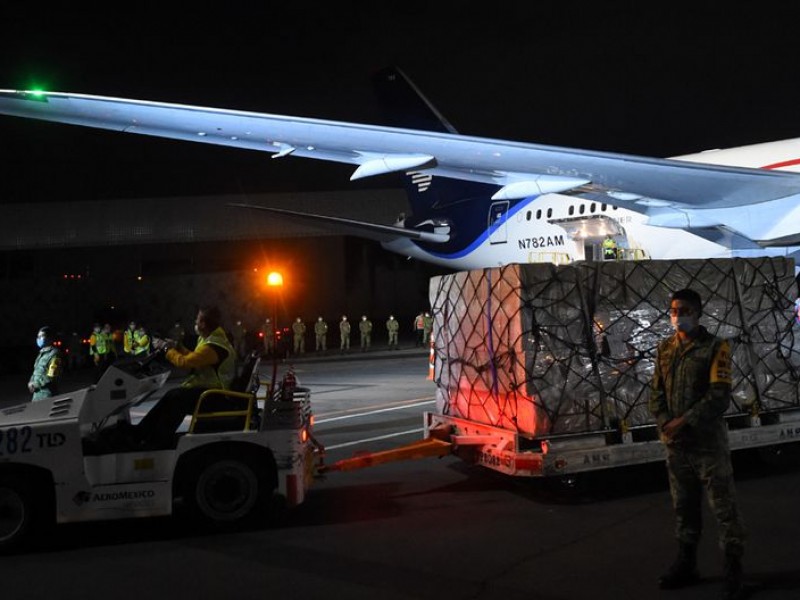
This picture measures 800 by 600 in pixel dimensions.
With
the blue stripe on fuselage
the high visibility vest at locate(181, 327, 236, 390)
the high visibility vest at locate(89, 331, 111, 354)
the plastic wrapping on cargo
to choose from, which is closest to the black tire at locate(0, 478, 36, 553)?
the high visibility vest at locate(181, 327, 236, 390)

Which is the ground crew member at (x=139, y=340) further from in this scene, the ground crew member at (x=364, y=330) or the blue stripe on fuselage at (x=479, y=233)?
the ground crew member at (x=364, y=330)

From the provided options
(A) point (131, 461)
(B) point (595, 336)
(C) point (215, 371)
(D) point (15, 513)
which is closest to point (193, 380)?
(C) point (215, 371)

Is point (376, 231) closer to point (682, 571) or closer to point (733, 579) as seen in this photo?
point (682, 571)

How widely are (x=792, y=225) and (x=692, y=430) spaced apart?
33.6ft

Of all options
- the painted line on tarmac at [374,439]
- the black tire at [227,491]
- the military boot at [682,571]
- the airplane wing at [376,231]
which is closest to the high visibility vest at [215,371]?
the black tire at [227,491]

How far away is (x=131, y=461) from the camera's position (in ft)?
20.6

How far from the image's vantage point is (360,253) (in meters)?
51.2

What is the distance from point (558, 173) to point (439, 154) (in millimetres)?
2224

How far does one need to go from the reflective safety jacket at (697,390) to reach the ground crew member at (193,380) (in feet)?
12.0

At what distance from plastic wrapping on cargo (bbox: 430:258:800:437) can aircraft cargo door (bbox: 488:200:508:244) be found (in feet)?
43.9

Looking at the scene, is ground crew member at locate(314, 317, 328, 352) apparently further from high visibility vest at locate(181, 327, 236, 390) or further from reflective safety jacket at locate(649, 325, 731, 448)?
reflective safety jacket at locate(649, 325, 731, 448)

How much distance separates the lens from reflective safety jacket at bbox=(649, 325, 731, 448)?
4.67 m

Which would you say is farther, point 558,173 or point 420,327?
point 420,327

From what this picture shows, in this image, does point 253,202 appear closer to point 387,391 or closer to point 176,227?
point 176,227
